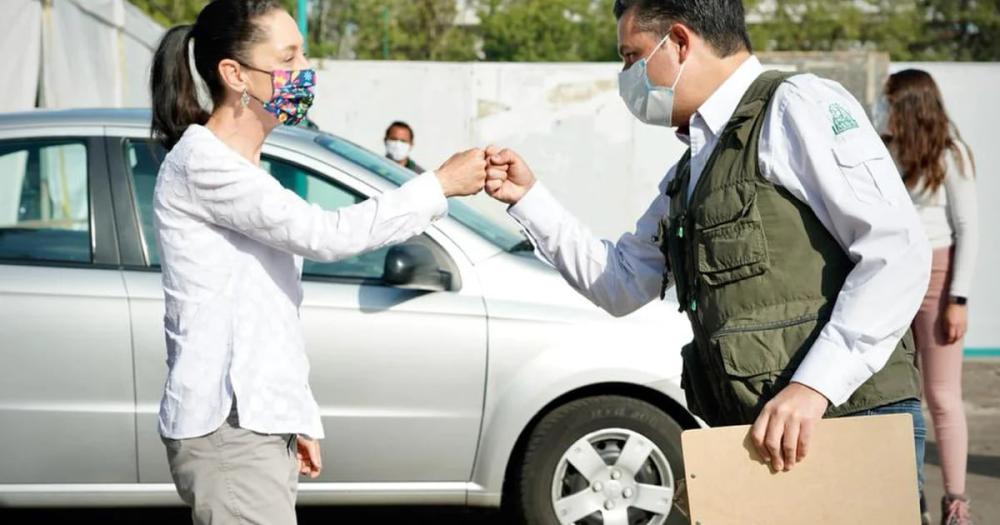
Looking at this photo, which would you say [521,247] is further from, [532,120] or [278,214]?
[532,120]

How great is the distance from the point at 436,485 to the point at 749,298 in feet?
9.25

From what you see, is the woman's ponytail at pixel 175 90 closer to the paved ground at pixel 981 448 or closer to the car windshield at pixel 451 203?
the car windshield at pixel 451 203

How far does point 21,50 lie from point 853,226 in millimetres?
7360

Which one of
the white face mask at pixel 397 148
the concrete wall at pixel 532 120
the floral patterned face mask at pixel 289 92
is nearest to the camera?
the floral patterned face mask at pixel 289 92

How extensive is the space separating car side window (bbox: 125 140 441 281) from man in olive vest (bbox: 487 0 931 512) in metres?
2.56

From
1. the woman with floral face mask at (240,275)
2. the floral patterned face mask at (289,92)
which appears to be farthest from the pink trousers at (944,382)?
the floral patterned face mask at (289,92)

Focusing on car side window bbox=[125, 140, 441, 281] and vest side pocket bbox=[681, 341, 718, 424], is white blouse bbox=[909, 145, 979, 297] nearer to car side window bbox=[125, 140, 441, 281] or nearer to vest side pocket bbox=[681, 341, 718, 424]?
car side window bbox=[125, 140, 441, 281]

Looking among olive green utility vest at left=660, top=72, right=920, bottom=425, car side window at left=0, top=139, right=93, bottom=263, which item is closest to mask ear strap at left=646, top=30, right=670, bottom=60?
olive green utility vest at left=660, top=72, right=920, bottom=425

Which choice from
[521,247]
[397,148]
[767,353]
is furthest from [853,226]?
[397,148]

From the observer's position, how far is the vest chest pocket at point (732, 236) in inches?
98.3

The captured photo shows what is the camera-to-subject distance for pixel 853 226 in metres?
2.44

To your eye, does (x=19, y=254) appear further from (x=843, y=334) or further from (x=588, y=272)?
(x=843, y=334)

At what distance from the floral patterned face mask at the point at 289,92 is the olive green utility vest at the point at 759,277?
0.94 m

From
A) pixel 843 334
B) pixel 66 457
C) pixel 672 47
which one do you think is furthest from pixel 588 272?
pixel 66 457
